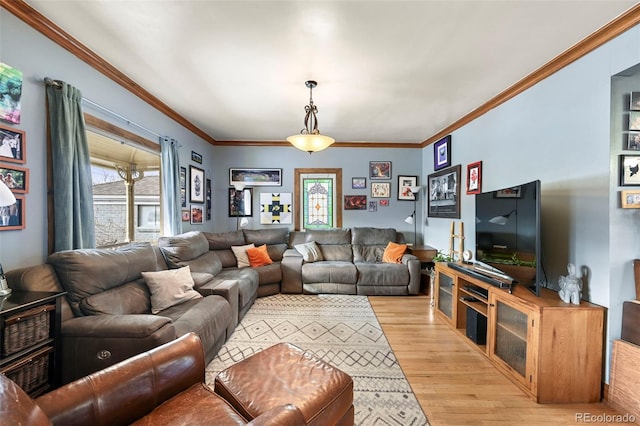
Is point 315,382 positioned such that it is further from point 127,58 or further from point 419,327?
point 127,58

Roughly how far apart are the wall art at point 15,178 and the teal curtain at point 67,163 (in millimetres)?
161

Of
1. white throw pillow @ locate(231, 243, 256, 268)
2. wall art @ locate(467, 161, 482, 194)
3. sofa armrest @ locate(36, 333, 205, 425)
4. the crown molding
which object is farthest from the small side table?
sofa armrest @ locate(36, 333, 205, 425)

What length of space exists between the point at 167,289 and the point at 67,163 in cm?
124

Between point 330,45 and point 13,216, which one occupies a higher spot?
point 330,45

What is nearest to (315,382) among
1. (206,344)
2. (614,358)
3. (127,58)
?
(206,344)

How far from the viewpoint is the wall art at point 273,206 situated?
16.5ft

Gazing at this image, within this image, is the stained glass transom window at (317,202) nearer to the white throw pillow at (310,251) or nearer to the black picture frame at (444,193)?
the white throw pillow at (310,251)

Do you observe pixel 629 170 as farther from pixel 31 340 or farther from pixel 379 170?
pixel 31 340

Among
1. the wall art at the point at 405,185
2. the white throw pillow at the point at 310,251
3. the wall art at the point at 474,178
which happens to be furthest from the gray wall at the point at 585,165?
the white throw pillow at the point at 310,251

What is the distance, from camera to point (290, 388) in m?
1.29

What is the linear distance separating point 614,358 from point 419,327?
4.89 feet

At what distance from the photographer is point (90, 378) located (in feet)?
3.56

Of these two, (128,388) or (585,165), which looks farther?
(585,165)

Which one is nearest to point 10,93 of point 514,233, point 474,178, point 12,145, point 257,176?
point 12,145
